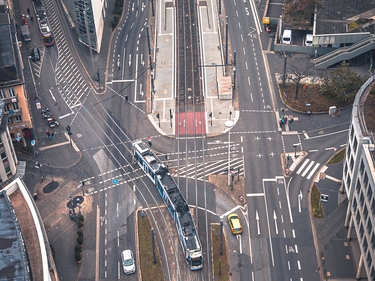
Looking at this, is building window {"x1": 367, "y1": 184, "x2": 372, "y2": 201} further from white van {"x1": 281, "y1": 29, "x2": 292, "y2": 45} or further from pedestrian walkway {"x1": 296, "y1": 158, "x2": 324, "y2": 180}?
white van {"x1": 281, "y1": 29, "x2": 292, "y2": 45}

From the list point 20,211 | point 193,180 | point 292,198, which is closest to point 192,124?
point 193,180

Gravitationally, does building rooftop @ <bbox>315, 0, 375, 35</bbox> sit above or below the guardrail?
above

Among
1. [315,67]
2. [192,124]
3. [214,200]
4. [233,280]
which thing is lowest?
[233,280]

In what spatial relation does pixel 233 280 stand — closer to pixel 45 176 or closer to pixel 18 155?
pixel 45 176

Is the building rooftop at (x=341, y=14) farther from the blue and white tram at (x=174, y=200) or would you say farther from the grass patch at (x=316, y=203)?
the blue and white tram at (x=174, y=200)

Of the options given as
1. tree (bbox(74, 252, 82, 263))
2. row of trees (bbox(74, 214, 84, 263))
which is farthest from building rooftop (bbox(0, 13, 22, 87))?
tree (bbox(74, 252, 82, 263))

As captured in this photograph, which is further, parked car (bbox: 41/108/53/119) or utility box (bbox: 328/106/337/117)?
parked car (bbox: 41/108/53/119)
